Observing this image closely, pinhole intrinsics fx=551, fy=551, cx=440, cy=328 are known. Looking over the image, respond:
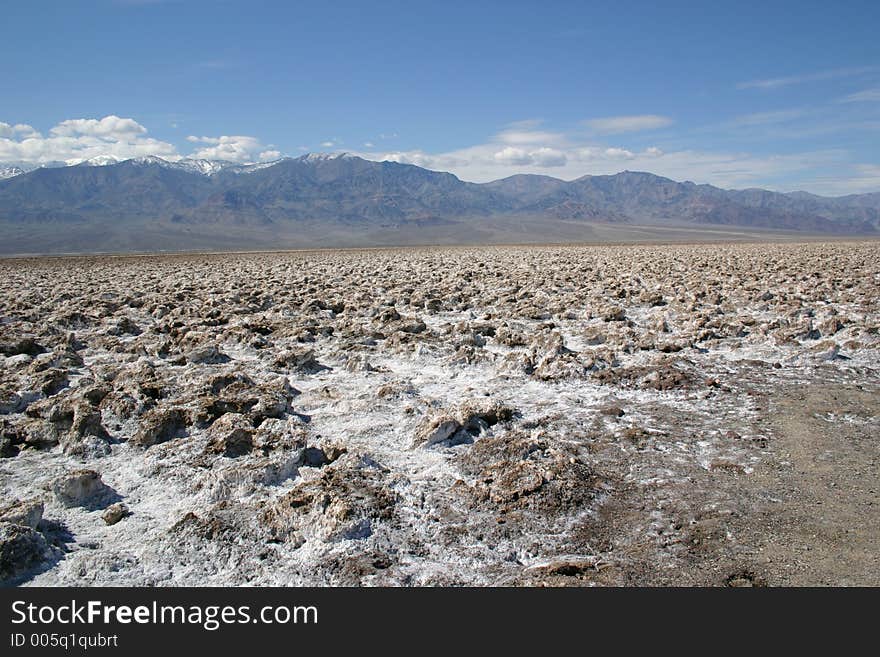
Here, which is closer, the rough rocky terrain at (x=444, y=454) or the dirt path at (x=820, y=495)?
the dirt path at (x=820, y=495)

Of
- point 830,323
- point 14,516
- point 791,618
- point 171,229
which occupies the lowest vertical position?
point 791,618

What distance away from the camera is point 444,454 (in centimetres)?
477

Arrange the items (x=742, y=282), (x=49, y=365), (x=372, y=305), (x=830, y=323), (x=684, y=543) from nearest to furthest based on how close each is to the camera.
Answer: (x=684, y=543) → (x=49, y=365) → (x=830, y=323) → (x=372, y=305) → (x=742, y=282)

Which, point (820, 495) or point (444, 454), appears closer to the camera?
point (820, 495)

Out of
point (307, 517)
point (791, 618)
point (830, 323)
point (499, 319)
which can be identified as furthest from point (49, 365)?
point (830, 323)

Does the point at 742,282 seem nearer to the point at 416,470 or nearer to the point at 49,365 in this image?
the point at 416,470

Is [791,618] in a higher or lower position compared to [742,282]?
lower

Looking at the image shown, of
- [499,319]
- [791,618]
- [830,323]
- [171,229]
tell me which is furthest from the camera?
[171,229]

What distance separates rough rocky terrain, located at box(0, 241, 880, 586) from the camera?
10.7ft

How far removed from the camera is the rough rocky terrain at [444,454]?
3.27 meters

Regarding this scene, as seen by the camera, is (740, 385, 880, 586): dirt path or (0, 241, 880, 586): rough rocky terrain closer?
(740, 385, 880, 586): dirt path

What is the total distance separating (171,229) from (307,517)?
185 metres

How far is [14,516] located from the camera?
3.42 meters

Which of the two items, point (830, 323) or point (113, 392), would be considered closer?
point (113, 392)
